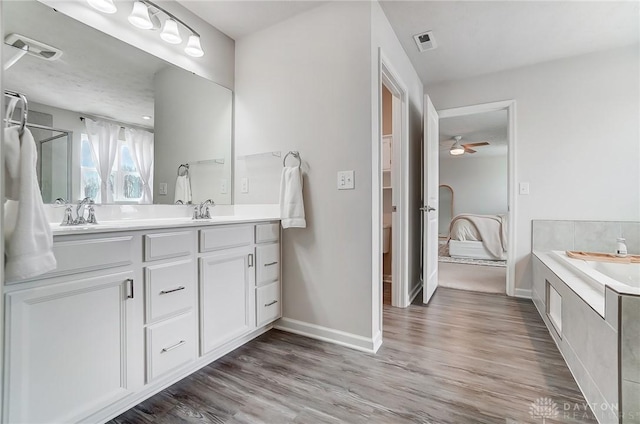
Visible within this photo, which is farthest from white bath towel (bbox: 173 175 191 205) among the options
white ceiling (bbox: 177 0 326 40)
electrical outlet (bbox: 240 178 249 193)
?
white ceiling (bbox: 177 0 326 40)

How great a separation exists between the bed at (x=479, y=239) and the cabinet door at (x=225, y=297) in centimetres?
431

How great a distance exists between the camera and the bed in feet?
16.0

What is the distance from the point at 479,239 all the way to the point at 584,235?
2.25m

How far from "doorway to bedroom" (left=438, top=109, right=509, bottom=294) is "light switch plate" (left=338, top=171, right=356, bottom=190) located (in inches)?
83.7

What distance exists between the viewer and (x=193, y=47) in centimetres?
204

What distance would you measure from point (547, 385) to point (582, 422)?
258 millimetres

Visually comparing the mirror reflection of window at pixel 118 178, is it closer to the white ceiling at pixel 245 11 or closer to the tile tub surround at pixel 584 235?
the white ceiling at pixel 245 11

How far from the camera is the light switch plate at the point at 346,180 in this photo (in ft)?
6.26

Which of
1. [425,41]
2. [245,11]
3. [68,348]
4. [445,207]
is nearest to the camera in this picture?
[68,348]

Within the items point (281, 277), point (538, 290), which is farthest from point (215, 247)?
point (538, 290)

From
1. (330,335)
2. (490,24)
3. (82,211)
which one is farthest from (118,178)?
(490,24)

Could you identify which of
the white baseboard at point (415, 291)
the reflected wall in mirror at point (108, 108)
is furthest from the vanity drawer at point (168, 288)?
the white baseboard at point (415, 291)

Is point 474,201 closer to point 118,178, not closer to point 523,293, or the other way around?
point 523,293

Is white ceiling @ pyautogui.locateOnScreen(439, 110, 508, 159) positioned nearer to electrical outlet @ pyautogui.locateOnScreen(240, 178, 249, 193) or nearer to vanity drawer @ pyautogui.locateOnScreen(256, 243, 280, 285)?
electrical outlet @ pyautogui.locateOnScreen(240, 178, 249, 193)
